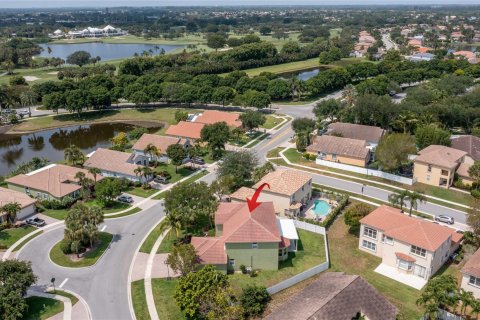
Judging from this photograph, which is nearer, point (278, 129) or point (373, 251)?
point (373, 251)

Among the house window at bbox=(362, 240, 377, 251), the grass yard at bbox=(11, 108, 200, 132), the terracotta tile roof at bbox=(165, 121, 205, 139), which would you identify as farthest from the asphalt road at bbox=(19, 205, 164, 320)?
the grass yard at bbox=(11, 108, 200, 132)

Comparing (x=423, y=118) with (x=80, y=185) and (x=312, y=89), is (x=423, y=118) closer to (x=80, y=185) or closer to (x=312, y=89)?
(x=312, y=89)

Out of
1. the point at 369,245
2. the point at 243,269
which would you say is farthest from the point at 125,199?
the point at 369,245

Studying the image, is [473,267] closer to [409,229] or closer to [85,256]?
[409,229]

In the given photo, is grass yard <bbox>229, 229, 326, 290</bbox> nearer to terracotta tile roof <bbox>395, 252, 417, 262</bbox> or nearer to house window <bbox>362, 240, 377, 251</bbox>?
house window <bbox>362, 240, 377, 251</bbox>

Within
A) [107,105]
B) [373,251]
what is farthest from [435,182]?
[107,105]
